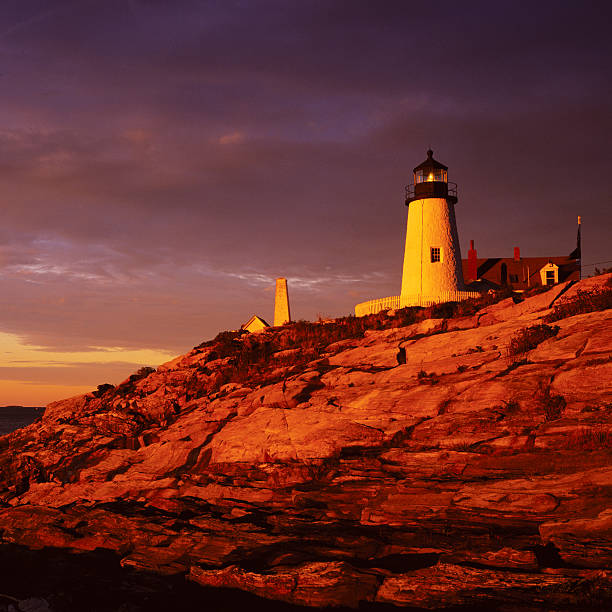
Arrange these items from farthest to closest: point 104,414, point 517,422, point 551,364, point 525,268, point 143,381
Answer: point 525,268 → point 143,381 → point 104,414 → point 551,364 → point 517,422

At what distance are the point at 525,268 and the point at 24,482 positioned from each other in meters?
44.4

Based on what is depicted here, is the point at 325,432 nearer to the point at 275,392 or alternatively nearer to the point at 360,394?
the point at 360,394

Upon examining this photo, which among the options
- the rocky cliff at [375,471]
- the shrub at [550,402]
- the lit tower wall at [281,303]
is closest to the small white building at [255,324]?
the lit tower wall at [281,303]

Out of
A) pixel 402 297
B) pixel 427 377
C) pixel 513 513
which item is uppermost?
pixel 402 297

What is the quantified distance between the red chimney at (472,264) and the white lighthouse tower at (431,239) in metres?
9.24

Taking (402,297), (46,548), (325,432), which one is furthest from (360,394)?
(402,297)

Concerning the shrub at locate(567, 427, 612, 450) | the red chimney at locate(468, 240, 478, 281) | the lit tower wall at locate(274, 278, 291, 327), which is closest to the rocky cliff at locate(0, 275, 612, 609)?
the shrub at locate(567, 427, 612, 450)

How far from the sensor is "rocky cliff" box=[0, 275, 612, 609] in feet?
40.1

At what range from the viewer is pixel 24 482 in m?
27.2

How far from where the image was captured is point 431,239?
44094 millimetres

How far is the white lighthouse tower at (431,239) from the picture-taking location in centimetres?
4359

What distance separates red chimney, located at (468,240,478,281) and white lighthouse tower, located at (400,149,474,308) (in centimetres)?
924

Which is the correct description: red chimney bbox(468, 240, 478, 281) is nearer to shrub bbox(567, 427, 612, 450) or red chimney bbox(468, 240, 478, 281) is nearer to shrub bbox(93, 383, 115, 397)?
shrub bbox(93, 383, 115, 397)

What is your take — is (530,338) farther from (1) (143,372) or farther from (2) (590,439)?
(1) (143,372)
